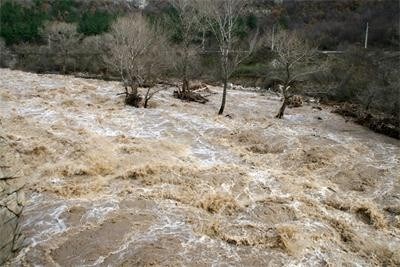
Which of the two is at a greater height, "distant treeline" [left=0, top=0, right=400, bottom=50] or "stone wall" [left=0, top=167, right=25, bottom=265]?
"distant treeline" [left=0, top=0, right=400, bottom=50]

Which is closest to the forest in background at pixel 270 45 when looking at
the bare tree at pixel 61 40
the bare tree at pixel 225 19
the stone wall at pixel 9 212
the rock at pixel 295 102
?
the bare tree at pixel 61 40

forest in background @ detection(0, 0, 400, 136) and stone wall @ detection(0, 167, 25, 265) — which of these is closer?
stone wall @ detection(0, 167, 25, 265)

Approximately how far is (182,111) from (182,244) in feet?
42.4

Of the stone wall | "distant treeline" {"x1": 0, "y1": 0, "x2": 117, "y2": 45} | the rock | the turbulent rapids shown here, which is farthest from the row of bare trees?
"distant treeline" {"x1": 0, "y1": 0, "x2": 117, "y2": 45}

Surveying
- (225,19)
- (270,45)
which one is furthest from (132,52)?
(270,45)

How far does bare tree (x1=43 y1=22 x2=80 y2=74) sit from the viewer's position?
4116 cm

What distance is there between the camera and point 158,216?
1139 cm

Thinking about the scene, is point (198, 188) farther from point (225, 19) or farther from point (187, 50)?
point (187, 50)

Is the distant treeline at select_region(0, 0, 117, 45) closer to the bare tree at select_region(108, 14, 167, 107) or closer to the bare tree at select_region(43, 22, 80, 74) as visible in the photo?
the bare tree at select_region(43, 22, 80, 74)

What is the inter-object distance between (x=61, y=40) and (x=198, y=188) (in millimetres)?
33212

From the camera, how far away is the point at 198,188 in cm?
1309

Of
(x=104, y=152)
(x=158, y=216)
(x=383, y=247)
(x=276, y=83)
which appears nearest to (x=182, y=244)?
(x=158, y=216)

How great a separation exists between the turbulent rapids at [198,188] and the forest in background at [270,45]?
559 cm

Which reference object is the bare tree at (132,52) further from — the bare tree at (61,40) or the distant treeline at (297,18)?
the distant treeline at (297,18)
